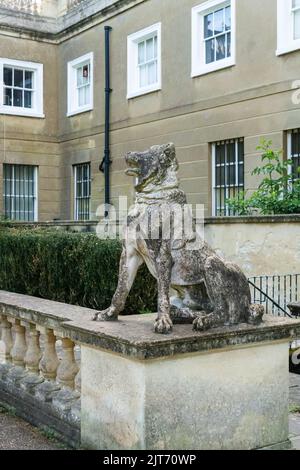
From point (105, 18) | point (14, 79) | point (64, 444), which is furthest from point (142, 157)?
point (14, 79)

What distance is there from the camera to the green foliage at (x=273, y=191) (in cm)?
1078

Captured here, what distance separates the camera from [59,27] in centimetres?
1967

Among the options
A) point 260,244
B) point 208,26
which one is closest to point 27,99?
point 208,26

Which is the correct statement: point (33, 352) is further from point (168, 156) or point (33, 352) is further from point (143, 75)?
point (143, 75)

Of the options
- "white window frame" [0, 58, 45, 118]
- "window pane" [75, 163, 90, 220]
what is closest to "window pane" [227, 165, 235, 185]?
"window pane" [75, 163, 90, 220]

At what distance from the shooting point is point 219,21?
1424cm

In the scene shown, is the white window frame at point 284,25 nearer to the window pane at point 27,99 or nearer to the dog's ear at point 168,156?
the dog's ear at point 168,156

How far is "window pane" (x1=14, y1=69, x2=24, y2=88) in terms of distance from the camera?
19219 millimetres

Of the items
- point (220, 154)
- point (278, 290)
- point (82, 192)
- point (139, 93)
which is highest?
point (139, 93)

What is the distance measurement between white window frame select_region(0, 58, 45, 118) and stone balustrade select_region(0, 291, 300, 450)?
15.8 meters

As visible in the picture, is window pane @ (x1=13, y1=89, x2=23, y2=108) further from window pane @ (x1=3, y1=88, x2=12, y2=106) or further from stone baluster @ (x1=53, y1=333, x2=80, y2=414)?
stone baluster @ (x1=53, y1=333, x2=80, y2=414)

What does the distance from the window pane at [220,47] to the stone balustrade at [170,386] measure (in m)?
11.2

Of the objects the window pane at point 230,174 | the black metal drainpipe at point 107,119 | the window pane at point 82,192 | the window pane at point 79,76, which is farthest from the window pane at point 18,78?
the window pane at point 230,174

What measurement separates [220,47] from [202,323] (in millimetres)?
11806
